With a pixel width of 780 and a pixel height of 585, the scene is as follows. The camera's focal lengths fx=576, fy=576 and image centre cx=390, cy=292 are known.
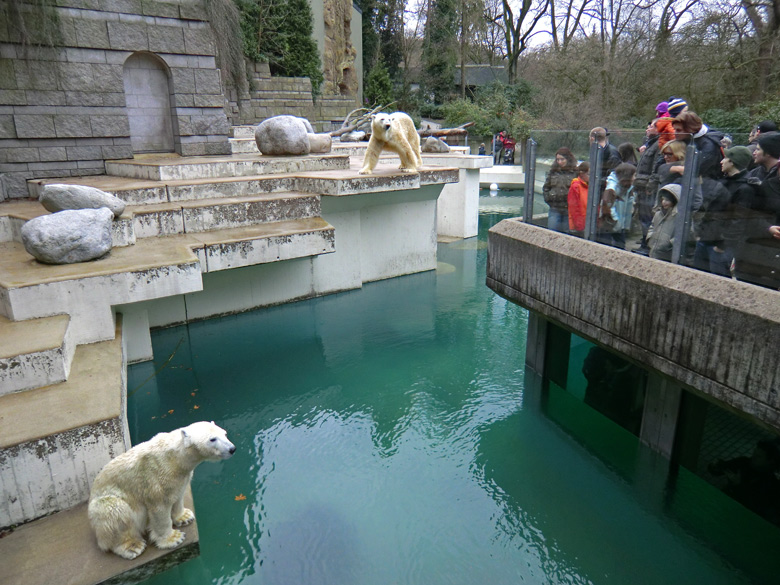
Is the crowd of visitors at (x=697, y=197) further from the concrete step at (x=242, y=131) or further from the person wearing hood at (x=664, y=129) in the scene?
the concrete step at (x=242, y=131)

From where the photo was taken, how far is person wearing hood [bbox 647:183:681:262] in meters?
3.78

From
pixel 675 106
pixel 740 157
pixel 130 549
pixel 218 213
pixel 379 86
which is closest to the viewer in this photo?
pixel 130 549

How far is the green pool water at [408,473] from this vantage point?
12.2 feet

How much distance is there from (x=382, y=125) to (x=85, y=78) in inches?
164

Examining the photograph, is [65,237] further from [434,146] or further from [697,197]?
[434,146]

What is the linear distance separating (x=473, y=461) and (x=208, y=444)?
99.7 inches

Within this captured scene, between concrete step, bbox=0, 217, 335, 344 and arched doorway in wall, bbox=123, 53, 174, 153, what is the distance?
3.52m

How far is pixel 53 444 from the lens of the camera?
3361 mm

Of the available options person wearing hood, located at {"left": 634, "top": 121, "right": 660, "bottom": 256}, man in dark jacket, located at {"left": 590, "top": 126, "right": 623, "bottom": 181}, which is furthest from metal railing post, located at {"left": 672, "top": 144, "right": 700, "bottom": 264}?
man in dark jacket, located at {"left": 590, "top": 126, "right": 623, "bottom": 181}

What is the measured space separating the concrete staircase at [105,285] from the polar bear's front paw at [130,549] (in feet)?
0.36

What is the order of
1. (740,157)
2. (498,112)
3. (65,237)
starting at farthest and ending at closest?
(498,112)
(65,237)
(740,157)

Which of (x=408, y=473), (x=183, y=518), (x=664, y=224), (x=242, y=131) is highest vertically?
(x=242, y=131)

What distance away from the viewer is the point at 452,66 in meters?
31.6

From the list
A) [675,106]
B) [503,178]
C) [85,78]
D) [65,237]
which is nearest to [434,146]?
[503,178]
